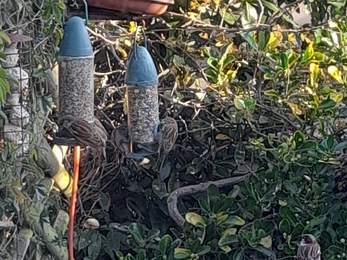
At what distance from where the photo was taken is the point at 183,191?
2.35 meters

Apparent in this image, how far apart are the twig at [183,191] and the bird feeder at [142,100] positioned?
567 mm

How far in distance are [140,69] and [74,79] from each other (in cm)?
18

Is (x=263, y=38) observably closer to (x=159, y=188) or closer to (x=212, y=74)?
(x=212, y=74)

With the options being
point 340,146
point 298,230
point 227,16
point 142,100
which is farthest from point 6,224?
point 227,16

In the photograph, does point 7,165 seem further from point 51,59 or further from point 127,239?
point 127,239

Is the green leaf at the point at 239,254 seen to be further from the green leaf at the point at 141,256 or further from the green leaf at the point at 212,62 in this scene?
the green leaf at the point at 212,62

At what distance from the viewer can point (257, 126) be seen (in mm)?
2408

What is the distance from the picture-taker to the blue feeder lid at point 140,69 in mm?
1688

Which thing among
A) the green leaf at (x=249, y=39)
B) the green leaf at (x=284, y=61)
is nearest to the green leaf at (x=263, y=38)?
the green leaf at (x=249, y=39)

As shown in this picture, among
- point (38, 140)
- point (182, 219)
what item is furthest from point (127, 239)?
point (38, 140)

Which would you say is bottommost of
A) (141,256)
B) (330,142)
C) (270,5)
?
(141,256)

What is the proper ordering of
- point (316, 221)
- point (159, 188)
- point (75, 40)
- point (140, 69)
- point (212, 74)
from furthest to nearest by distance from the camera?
point (159, 188), point (212, 74), point (316, 221), point (140, 69), point (75, 40)

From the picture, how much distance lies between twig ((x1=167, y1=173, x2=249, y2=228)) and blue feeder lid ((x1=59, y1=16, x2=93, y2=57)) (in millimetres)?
896

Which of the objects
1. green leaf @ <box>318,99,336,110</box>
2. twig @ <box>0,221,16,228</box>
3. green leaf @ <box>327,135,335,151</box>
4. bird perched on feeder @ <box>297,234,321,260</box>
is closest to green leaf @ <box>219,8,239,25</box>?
green leaf @ <box>318,99,336,110</box>
